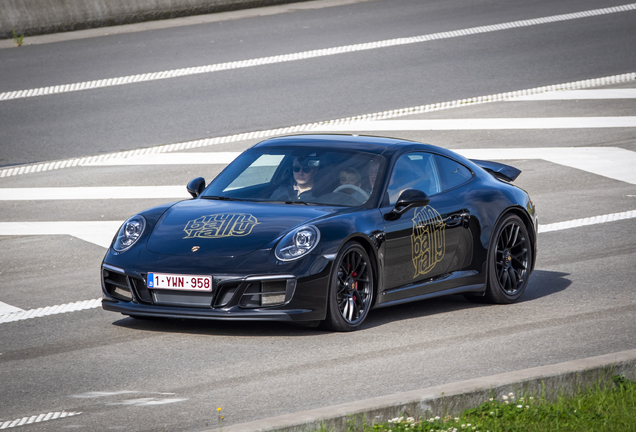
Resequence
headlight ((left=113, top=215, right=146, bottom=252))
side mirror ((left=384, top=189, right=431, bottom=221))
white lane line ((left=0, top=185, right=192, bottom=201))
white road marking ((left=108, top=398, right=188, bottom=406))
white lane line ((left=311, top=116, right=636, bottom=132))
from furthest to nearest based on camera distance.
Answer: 1. white lane line ((left=311, top=116, right=636, bottom=132))
2. white lane line ((left=0, top=185, right=192, bottom=201))
3. side mirror ((left=384, top=189, right=431, bottom=221))
4. headlight ((left=113, top=215, right=146, bottom=252))
5. white road marking ((left=108, top=398, right=188, bottom=406))

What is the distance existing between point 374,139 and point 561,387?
3.41 meters

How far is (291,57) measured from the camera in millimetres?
19094

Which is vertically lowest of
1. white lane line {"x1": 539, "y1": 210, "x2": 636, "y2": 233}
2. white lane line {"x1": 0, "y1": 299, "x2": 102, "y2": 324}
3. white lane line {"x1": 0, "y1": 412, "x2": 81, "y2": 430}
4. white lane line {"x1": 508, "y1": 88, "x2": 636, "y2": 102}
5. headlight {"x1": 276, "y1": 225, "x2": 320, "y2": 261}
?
white lane line {"x1": 539, "y1": 210, "x2": 636, "y2": 233}

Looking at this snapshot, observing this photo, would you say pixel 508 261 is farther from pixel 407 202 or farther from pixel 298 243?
pixel 298 243

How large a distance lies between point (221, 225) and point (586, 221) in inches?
213

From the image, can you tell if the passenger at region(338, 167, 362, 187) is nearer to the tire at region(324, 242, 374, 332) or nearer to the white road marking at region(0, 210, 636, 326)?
the tire at region(324, 242, 374, 332)

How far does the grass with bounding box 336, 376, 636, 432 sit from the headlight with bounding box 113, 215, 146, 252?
305cm

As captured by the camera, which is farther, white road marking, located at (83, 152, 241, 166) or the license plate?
white road marking, located at (83, 152, 241, 166)

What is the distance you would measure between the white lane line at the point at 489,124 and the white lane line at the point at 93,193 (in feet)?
10.8

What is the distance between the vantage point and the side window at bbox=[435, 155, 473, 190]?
8586mm

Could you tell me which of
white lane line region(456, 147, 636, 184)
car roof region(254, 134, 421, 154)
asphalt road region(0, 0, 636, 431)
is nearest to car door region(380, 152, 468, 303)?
car roof region(254, 134, 421, 154)

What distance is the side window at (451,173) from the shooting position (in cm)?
859

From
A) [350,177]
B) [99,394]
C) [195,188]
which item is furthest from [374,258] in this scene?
[99,394]

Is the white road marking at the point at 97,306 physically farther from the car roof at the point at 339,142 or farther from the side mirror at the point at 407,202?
the side mirror at the point at 407,202
